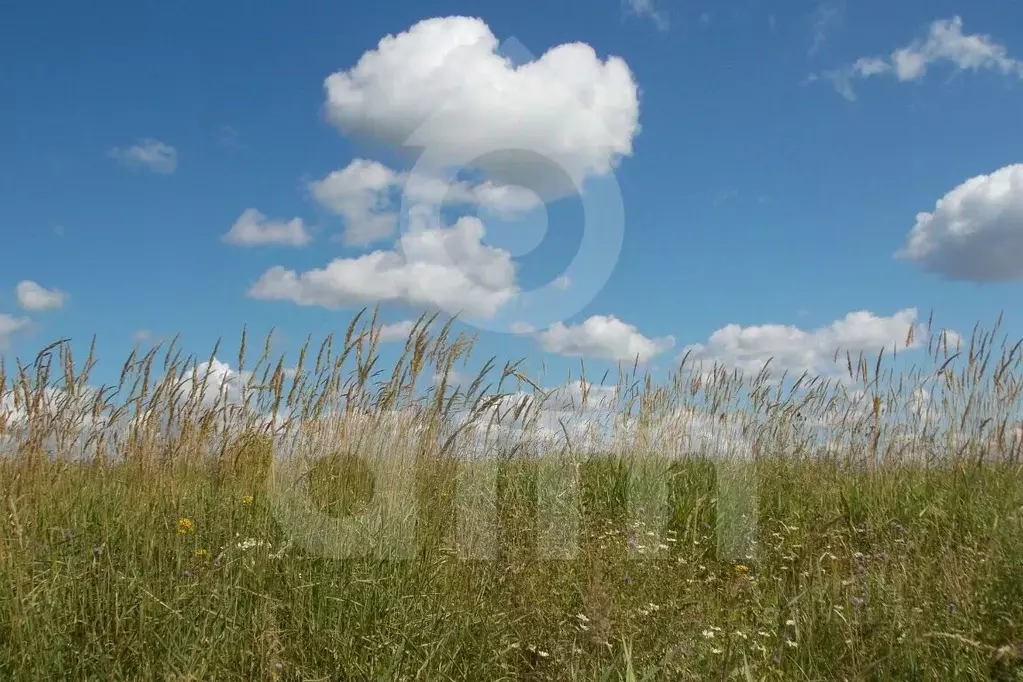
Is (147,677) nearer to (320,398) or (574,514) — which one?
(320,398)

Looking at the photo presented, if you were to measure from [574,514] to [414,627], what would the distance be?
5.73ft

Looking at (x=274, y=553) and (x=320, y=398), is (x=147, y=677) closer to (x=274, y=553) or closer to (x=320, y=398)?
(x=274, y=553)

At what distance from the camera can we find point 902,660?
2748 millimetres

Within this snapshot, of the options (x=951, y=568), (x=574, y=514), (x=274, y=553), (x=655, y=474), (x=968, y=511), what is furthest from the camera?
(x=655, y=474)

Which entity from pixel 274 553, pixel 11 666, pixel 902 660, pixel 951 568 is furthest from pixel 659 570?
pixel 11 666

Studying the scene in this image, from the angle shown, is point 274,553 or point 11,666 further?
point 274,553

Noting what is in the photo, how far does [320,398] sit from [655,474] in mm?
2335

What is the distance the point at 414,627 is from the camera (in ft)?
8.73

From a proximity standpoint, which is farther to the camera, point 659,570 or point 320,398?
point 320,398

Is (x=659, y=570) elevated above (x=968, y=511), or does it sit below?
below

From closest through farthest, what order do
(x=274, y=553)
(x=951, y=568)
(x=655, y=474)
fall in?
(x=274, y=553), (x=951, y=568), (x=655, y=474)

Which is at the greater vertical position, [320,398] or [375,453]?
[320,398]

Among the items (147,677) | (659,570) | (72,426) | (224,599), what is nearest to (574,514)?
(659,570)

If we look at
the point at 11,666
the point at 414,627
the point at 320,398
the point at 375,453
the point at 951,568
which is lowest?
the point at 11,666
